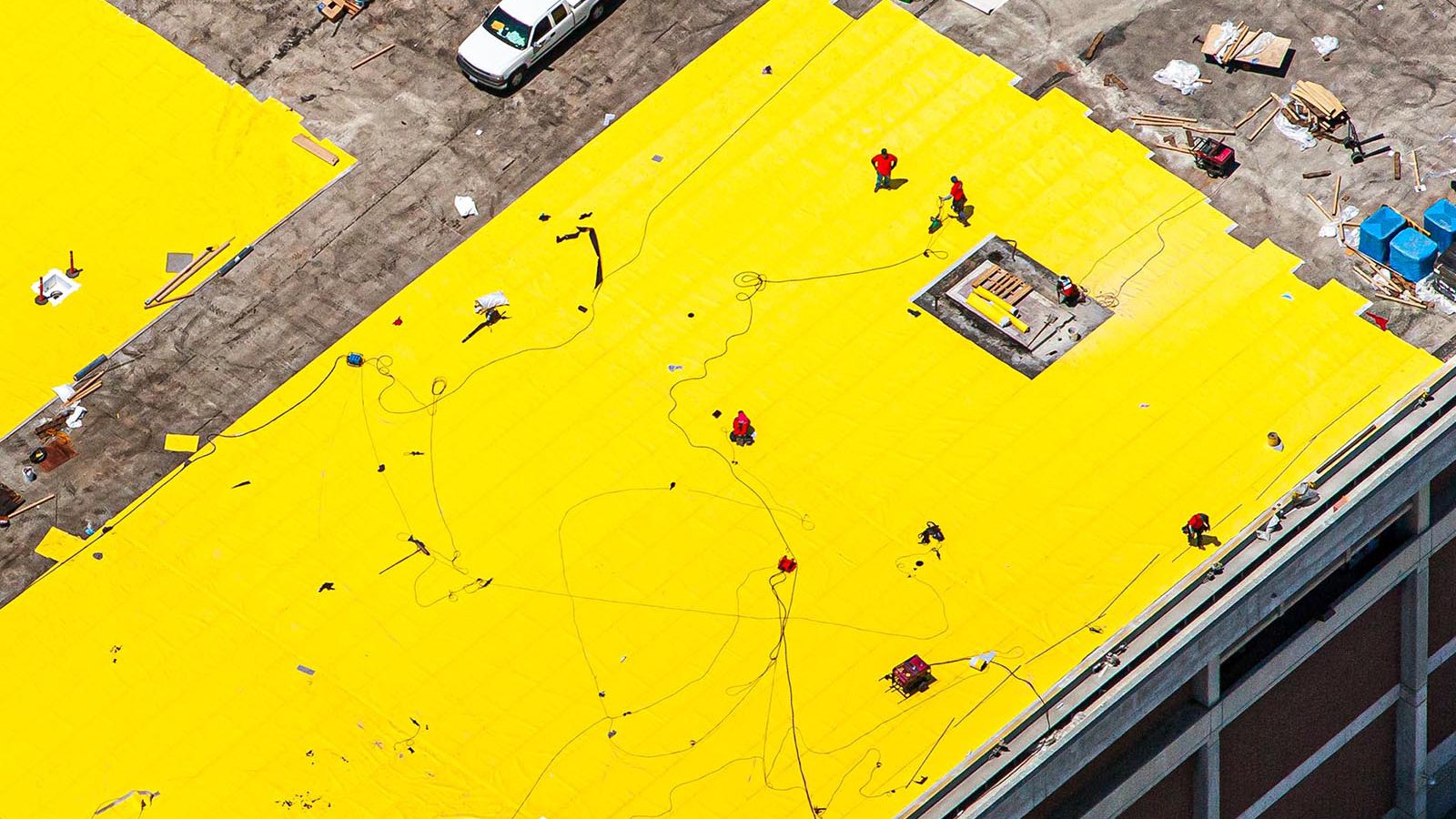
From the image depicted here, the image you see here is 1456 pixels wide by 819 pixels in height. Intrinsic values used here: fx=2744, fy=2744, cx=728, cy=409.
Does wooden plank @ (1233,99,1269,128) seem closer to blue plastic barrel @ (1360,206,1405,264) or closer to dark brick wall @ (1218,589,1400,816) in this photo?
blue plastic barrel @ (1360,206,1405,264)

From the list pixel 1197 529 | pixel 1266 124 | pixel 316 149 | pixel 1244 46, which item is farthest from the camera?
pixel 316 149

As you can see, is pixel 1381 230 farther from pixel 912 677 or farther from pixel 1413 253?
pixel 912 677

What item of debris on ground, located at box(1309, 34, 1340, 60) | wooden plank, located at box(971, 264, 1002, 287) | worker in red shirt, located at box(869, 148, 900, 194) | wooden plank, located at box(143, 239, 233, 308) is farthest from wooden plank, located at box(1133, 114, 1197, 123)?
wooden plank, located at box(143, 239, 233, 308)

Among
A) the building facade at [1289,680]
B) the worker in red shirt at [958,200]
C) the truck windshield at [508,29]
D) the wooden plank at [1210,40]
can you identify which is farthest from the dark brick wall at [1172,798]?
the truck windshield at [508,29]

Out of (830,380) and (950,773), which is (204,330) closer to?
(830,380)

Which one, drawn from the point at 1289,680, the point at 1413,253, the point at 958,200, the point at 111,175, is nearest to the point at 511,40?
the point at 111,175

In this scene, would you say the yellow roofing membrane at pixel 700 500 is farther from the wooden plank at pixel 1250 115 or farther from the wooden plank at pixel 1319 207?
the wooden plank at pixel 1250 115
